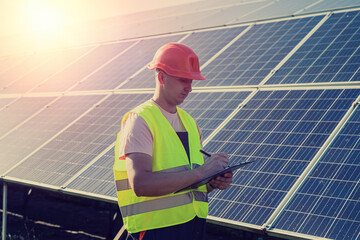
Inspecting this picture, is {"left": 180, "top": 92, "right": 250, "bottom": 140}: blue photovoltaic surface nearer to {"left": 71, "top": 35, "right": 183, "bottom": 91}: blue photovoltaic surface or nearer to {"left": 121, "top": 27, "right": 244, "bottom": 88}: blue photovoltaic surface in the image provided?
{"left": 121, "top": 27, "right": 244, "bottom": 88}: blue photovoltaic surface

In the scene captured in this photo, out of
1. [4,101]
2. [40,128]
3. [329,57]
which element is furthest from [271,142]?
[4,101]

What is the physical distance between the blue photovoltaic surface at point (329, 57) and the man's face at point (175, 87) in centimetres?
406

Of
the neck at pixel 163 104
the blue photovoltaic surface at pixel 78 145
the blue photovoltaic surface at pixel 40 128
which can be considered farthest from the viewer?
the blue photovoltaic surface at pixel 40 128

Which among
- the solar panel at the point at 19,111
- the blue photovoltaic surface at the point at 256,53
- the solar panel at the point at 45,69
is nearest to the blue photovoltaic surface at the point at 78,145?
the blue photovoltaic surface at the point at 256,53

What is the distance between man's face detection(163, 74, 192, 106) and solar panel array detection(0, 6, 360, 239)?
79.6 inches

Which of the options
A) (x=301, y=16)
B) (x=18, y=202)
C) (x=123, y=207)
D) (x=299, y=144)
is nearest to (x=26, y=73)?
(x=18, y=202)

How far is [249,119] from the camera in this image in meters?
6.64

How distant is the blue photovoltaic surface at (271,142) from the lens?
527 centimetres

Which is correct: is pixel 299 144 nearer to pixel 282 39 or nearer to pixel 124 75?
pixel 282 39

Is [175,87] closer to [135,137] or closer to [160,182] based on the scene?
[135,137]

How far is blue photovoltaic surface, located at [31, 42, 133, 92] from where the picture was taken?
11.2 m

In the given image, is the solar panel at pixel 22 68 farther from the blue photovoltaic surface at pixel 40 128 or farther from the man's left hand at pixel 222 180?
the man's left hand at pixel 222 180

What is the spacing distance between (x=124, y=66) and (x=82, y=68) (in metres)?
1.57

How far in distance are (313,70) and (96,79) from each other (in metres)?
5.04
